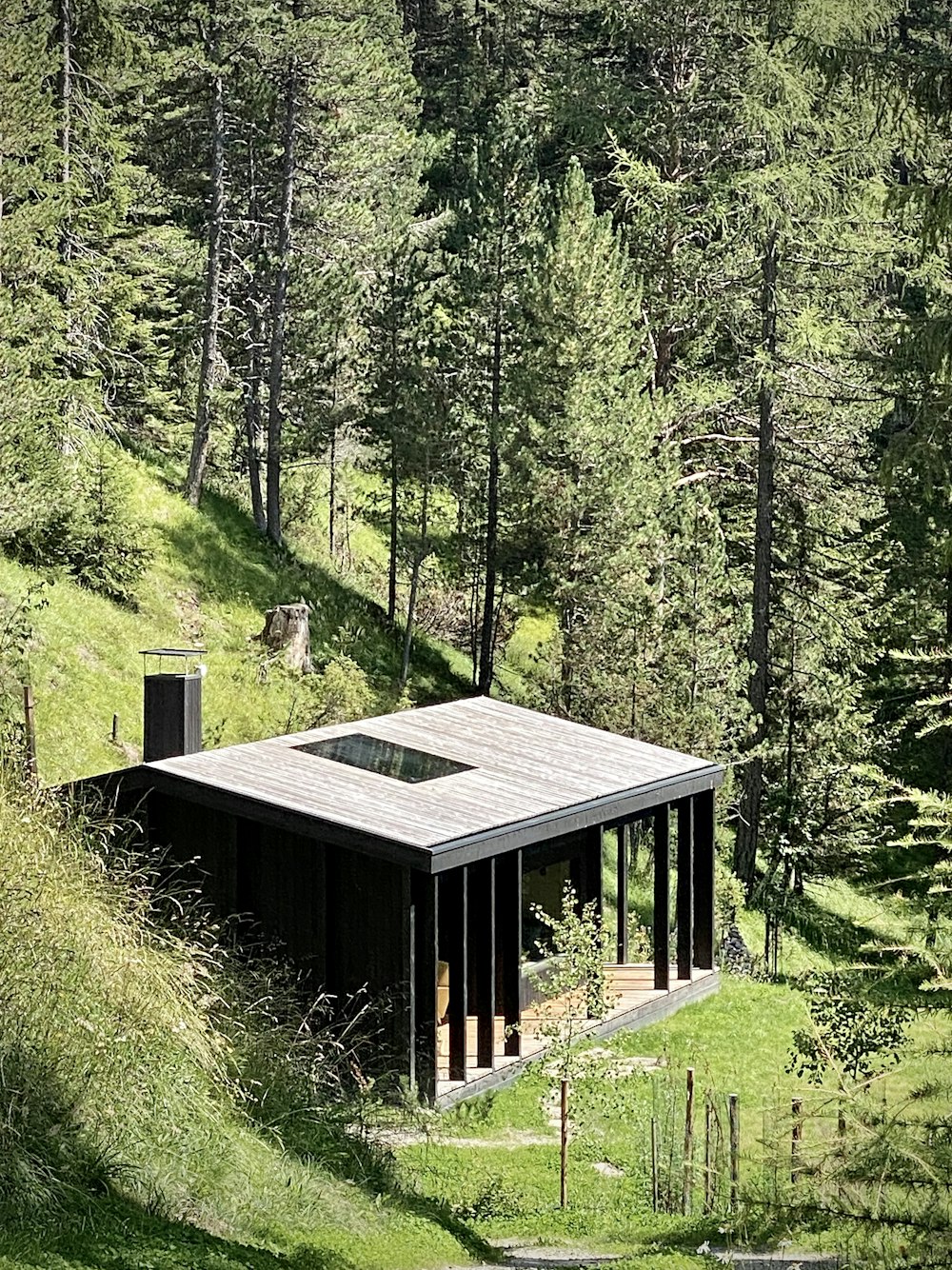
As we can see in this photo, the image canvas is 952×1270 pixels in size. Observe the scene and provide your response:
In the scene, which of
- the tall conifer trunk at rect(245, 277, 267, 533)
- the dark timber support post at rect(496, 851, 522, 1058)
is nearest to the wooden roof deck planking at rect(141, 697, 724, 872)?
the dark timber support post at rect(496, 851, 522, 1058)

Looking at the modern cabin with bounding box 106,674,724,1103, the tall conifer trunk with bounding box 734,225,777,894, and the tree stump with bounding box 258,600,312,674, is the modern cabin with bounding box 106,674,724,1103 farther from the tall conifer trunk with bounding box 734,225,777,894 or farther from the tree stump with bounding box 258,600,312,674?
the tree stump with bounding box 258,600,312,674

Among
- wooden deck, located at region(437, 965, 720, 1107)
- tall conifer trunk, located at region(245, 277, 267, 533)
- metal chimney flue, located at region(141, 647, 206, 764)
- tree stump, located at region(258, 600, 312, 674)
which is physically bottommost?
wooden deck, located at region(437, 965, 720, 1107)

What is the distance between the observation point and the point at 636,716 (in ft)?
71.4

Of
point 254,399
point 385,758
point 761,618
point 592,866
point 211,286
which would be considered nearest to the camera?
point 385,758

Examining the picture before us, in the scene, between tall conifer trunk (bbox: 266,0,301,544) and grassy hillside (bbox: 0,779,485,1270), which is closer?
grassy hillside (bbox: 0,779,485,1270)

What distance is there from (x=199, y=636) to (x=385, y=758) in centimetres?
1098

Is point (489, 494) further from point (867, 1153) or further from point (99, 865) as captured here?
point (867, 1153)

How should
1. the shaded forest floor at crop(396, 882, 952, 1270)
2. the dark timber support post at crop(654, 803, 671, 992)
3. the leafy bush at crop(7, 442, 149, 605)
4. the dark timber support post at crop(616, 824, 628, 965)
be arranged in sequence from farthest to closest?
the leafy bush at crop(7, 442, 149, 605)
the dark timber support post at crop(616, 824, 628, 965)
the dark timber support post at crop(654, 803, 671, 992)
the shaded forest floor at crop(396, 882, 952, 1270)

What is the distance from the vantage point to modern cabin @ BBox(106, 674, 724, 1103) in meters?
13.0

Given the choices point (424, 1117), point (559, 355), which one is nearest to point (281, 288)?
point (559, 355)

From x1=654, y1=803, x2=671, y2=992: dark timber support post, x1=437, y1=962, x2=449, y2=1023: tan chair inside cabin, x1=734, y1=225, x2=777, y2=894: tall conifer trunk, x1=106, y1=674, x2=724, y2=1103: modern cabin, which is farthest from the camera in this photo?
x1=734, y1=225, x2=777, y2=894: tall conifer trunk

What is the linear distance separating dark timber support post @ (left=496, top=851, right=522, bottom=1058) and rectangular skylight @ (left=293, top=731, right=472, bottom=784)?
117cm

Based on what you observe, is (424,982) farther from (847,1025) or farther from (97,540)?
(97,540)

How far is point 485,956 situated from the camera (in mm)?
13734
